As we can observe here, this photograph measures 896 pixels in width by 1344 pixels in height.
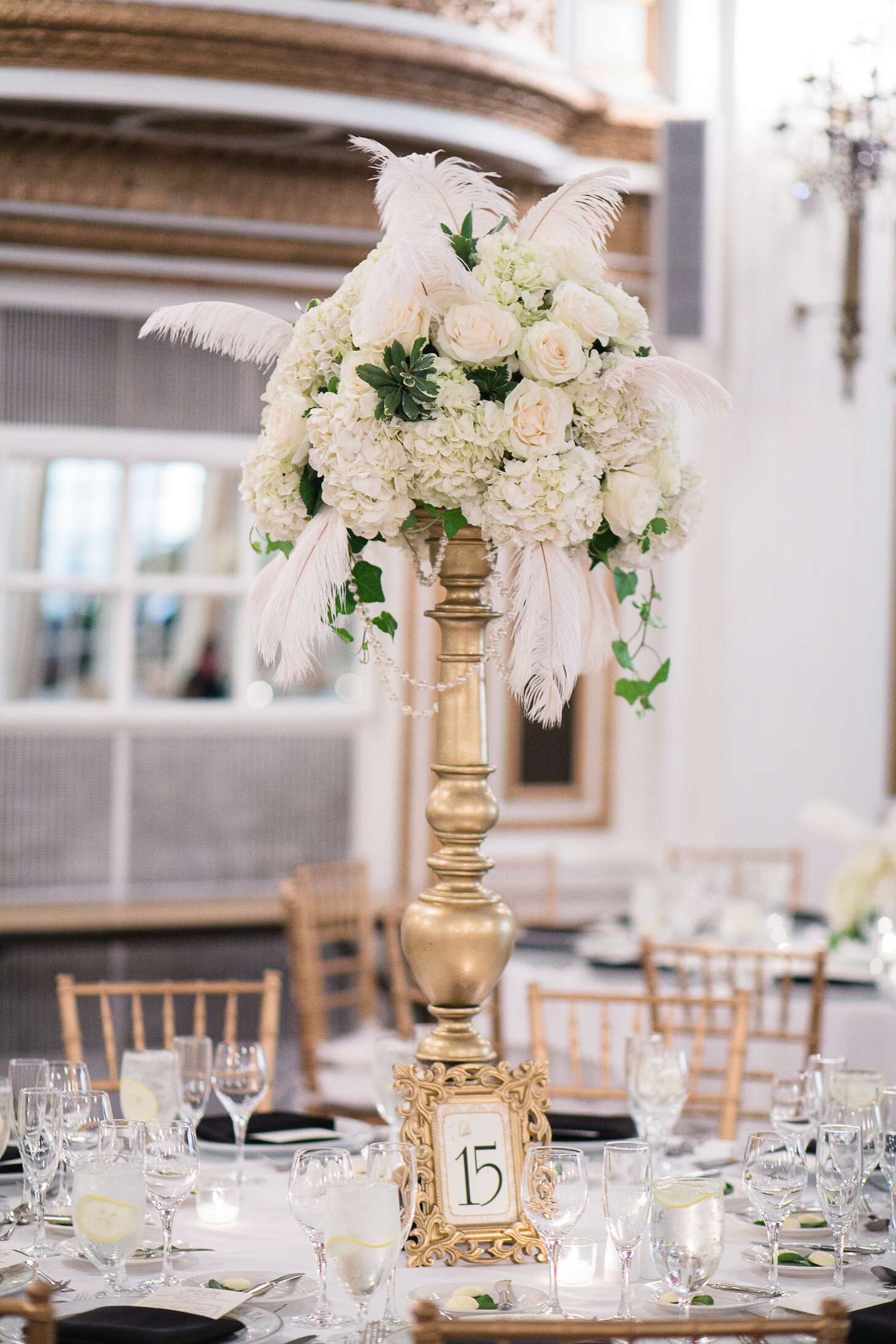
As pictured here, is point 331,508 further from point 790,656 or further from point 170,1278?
point 790,656

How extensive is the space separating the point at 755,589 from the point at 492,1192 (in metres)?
4.83

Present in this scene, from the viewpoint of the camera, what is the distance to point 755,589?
6648 mm

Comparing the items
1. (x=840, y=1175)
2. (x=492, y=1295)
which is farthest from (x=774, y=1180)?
(x=492, y=1295)

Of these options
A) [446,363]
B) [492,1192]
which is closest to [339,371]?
[446,363]

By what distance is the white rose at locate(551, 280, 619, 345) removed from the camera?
2014 millimetres

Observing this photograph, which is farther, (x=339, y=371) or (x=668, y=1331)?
(x=339, y=371)

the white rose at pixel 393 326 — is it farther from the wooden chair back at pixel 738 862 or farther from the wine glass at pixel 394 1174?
the wooden chair back at pixel 738 862

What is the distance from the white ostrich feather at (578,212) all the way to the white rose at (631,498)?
308 millimetres

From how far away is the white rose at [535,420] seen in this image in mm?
1981

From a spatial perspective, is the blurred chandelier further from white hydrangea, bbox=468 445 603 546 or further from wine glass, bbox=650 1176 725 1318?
wine glass, bbox=650 1176 725 1318

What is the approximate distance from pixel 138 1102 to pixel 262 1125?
0.26 metres

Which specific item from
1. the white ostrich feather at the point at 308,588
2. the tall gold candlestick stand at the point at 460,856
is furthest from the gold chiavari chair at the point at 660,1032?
the white ostrich feather at the point at 308,588

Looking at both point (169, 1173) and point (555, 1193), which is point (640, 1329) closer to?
point (555, 1193)

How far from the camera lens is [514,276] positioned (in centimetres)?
204
